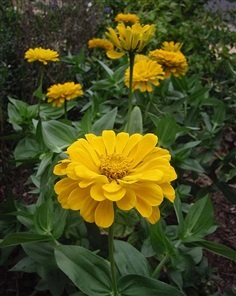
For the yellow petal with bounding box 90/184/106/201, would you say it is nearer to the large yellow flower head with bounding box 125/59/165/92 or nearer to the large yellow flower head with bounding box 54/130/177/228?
the large yellow flower head with bounding box 54/130/177/228

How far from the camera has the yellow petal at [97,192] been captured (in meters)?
0.82

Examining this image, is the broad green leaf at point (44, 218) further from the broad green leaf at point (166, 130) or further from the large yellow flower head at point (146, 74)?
the large yellow flower head at point (146, 74)

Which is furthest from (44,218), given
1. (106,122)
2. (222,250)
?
(222,250)

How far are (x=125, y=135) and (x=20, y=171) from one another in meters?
1.38

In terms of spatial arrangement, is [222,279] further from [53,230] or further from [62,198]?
[62,198]

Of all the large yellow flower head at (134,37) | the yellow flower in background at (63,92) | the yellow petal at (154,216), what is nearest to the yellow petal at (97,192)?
the yellow petal at (154,216)

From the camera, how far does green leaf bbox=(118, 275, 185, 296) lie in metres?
1.10

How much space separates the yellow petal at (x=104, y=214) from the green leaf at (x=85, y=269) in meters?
0.28

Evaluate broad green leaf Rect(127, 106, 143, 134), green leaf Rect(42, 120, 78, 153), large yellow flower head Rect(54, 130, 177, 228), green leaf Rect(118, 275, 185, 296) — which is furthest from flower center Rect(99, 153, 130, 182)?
green leaf Rect(42, 120, 78, 153)

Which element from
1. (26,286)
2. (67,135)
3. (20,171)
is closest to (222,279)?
(26,286)

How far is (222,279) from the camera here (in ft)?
6.32

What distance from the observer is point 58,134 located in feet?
4.96

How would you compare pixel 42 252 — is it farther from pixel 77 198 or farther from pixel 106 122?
pixel 77 198

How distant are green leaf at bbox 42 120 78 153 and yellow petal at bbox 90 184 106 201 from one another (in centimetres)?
67
